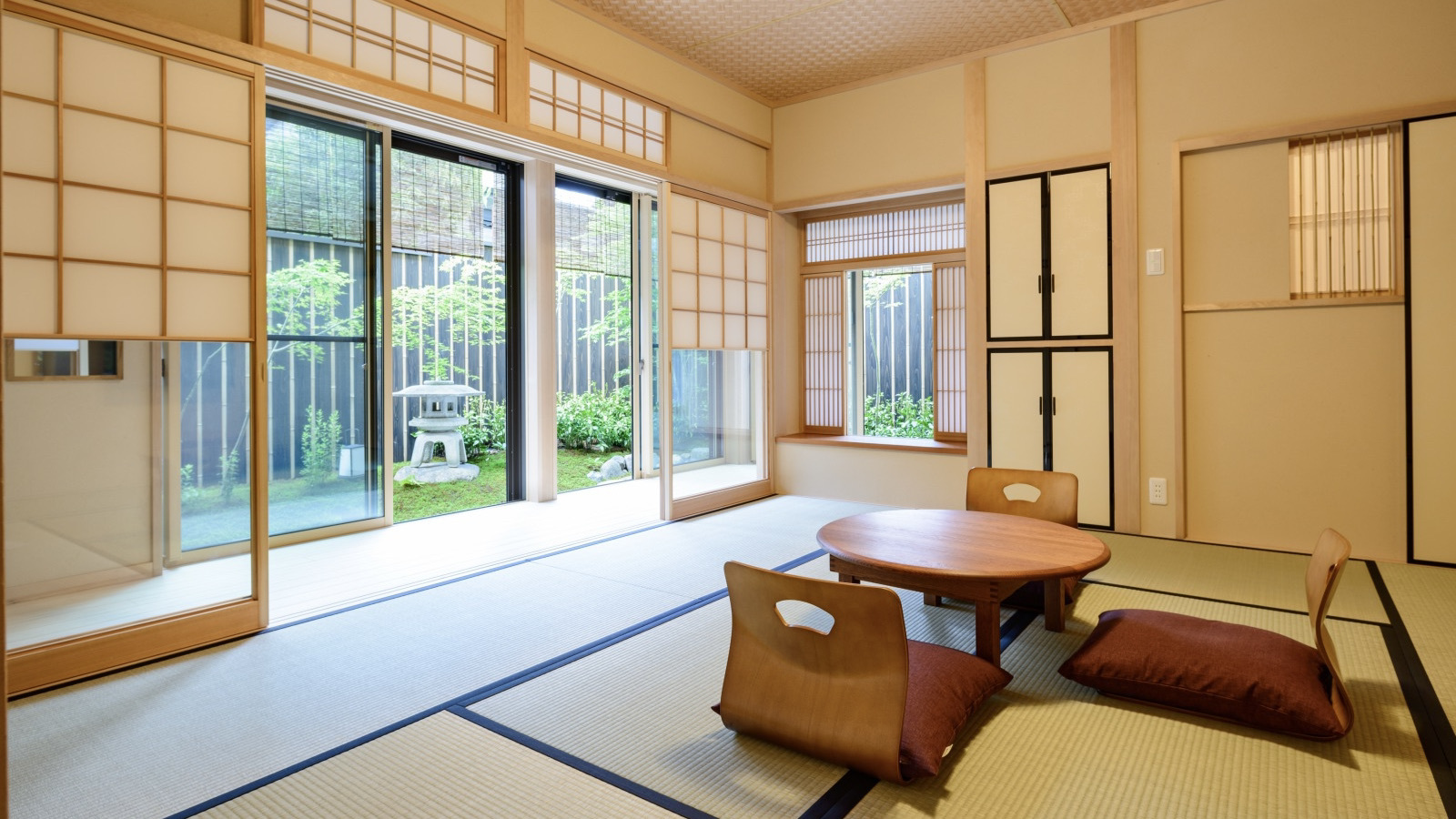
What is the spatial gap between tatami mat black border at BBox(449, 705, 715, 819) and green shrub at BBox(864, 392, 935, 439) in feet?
16.1

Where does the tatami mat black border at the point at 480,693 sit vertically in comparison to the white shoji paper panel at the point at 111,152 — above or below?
below

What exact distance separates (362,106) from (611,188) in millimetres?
3146

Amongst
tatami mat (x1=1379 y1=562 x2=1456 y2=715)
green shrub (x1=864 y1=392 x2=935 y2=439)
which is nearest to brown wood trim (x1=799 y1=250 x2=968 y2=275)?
green shrub (x1=864 y1=392 x2=935 y2=439)

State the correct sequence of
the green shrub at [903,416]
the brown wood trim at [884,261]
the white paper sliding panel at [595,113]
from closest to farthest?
the white paper sliding panel at [595,113] < the brown wood trim at [884,261] < the green shrub at [903,416]

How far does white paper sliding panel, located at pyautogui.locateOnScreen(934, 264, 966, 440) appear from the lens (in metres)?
5.32

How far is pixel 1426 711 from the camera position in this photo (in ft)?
7.14

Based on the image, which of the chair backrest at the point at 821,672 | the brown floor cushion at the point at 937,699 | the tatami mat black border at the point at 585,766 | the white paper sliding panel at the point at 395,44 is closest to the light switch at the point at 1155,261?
the brown floor cushion at the point at 937,699

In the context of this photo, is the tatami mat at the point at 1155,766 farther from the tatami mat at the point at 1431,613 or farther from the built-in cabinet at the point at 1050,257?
the built-in cabinet at the point at 1050,257

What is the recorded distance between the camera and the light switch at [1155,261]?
4.24 metres

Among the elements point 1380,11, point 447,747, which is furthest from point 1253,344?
point 447,747

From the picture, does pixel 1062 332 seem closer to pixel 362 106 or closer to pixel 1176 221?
pixel 1176 221

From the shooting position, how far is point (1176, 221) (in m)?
4.19

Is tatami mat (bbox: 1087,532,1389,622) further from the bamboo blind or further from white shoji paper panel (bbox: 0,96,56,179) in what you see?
white shoji paper panel (bbox: 0,96,56,179)

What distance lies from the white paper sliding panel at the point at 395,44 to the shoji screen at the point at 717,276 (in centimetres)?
142
